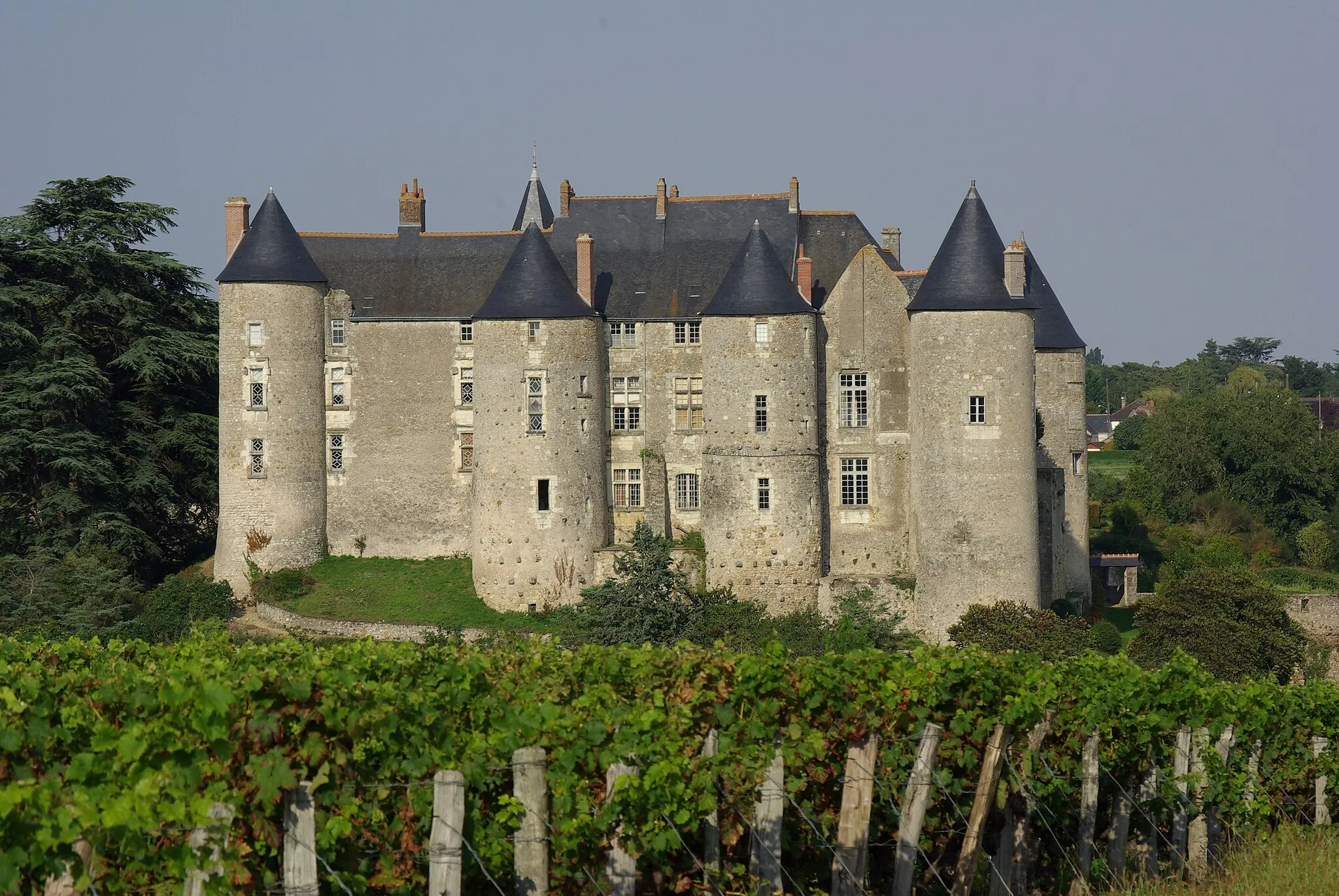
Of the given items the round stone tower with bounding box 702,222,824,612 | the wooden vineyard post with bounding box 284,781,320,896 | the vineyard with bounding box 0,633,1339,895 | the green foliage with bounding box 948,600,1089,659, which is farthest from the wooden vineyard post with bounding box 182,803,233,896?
the round stone tower with bounding box 702,222,824,612

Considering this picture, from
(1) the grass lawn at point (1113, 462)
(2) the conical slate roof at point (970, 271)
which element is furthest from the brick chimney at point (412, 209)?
(1) the grass lawn at point (1113, 462)

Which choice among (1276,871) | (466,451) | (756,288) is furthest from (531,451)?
(1276,871)

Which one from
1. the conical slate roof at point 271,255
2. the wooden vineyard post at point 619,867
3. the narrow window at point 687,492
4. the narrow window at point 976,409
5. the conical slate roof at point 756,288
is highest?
the conical slate roof at point 271,255

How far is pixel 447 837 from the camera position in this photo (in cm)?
1092

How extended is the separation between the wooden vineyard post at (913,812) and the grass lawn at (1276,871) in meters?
1.99

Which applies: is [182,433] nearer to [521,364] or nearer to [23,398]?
[23,398]

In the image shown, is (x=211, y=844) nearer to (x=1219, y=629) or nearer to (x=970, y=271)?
(x=970, y=271)

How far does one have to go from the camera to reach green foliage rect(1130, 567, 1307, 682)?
34.8 m

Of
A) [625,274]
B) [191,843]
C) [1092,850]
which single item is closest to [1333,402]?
[625,274]

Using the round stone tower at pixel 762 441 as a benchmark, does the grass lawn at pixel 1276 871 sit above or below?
below

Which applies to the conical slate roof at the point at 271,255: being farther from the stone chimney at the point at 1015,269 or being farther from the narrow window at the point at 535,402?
the stone chimney at the point at 1015,269

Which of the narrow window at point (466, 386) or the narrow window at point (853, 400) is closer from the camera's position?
the narrow window at point (853, 400)

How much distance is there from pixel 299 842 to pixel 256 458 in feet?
93.6

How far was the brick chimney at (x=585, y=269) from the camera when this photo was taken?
123 ft
